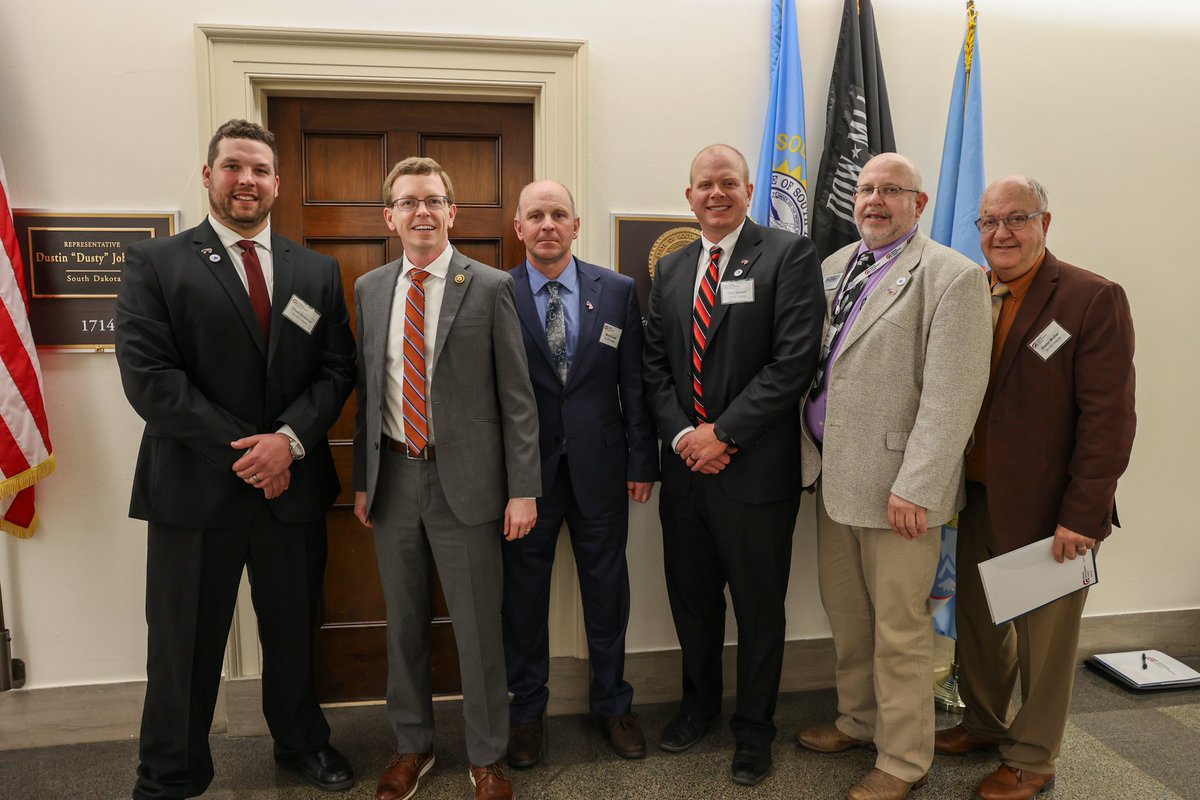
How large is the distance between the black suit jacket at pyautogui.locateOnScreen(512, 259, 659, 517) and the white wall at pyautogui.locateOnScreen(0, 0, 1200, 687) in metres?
0.37

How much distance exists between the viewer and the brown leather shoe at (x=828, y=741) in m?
2.50

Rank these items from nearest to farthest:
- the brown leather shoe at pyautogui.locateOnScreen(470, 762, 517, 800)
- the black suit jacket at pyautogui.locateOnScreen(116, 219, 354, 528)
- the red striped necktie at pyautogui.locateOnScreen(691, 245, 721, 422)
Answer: the black suit jacket at pyautogui.locateOnScreen(116, 219, 354, 528) → the brown leather shoe at pyautogui.locateOnScreen(470, 762, 517, 800) → the red striped necktie at pyautogui.locateOnScreen(691, 245, 721, 422)

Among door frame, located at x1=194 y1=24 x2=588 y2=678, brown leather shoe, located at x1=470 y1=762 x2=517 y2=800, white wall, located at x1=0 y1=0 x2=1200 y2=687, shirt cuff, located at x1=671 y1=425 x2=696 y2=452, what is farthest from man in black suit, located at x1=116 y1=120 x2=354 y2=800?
shirt cuff, located at x1=671 y1=425 x2=696 y2=452

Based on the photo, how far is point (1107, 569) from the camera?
3.18 metres

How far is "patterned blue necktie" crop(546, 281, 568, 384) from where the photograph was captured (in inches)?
93.4

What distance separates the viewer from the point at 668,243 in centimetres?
273

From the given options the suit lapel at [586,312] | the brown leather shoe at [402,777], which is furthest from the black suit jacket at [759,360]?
the brown leather shoe at [402,777]

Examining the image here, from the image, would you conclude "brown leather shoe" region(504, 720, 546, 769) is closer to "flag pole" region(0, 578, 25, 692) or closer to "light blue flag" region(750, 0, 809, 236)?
"flag pole" region(0, 578, 25, 692)

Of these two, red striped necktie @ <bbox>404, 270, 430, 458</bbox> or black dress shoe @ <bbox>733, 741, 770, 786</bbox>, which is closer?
red striped necktie @ <bbox>404, 270, 430, 458</bbox>

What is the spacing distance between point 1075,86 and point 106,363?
3616 mm

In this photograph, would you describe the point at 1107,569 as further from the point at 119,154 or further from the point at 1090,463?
the point at 119,154

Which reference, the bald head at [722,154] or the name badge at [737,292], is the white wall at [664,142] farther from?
Result: the name badge at [737,292]

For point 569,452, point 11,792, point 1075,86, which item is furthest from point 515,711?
point 1075,86

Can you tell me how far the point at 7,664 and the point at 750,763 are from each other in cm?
244
